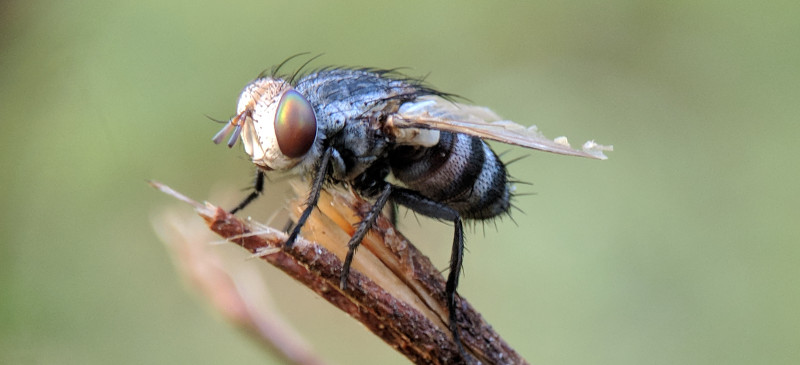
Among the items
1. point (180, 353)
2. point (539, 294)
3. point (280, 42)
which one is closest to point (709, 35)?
point (539, 294)

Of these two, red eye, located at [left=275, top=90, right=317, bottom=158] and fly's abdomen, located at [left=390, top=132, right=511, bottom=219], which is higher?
fly's abdomen, located at [left=390, top=132, right=511, bottom=219]

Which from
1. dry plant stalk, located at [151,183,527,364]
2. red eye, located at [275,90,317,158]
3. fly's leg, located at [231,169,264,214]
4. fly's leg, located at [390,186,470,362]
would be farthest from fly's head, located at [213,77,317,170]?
dry plant stalk, located at [151,183,527,364]

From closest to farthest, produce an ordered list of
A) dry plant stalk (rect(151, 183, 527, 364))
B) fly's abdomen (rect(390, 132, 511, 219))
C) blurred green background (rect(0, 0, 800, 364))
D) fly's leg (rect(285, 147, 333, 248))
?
dry plant stalk (rect(151, 183, 527, 364))
fly's leg (rect(285, 147, 333, 248))
fly's abdomen (rect(390, 132, 511, 219))
blurred green background (rect(0, 0, 800, 364))

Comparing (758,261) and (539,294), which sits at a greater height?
(758,261)

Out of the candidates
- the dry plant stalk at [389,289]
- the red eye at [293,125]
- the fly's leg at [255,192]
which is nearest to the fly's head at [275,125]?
the red eye at [293,125]

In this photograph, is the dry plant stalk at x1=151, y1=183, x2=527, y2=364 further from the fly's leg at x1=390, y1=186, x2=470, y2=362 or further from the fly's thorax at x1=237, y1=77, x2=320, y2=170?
the fly's thorax at x1=237, y1=77, x2=320, y2=170

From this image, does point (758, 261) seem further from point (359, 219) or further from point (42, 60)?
point (42, 60)

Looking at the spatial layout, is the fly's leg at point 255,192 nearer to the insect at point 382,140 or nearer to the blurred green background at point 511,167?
the insect at point 382,140

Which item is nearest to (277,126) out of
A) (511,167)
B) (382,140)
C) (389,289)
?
(382,140)
